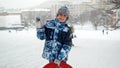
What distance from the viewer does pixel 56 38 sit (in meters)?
1.71

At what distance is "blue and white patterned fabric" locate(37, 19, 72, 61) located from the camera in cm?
171

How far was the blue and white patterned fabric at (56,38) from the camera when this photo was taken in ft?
5.60

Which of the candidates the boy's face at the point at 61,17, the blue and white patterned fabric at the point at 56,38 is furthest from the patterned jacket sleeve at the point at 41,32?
the boy's face at the point at 61,17

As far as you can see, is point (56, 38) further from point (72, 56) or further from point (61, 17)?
point (72, 56)

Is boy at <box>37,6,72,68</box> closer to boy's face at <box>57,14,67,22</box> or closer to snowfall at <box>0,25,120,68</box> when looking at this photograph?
boy's face at <box>57,14,67,22</box>

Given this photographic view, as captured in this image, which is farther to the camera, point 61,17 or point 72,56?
point 72,56

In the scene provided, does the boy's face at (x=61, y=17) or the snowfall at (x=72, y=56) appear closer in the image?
the boy's face at (x=61, y=17)

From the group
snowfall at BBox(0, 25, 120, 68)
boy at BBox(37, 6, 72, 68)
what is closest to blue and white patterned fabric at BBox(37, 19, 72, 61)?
boy at BBox(37, 6, 72, 68)

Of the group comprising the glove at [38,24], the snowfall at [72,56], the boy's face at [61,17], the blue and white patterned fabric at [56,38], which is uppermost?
the boy's face at [61,17]

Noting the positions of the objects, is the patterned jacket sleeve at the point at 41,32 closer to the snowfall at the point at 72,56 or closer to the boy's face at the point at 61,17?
the boy's face at the point at 61,17

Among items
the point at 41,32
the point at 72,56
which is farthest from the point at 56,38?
the point at 72,56

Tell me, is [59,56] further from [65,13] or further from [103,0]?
[103,0]

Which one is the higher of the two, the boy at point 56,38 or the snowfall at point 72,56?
the boy at point 56,38

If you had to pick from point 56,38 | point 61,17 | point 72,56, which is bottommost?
point 72,56
